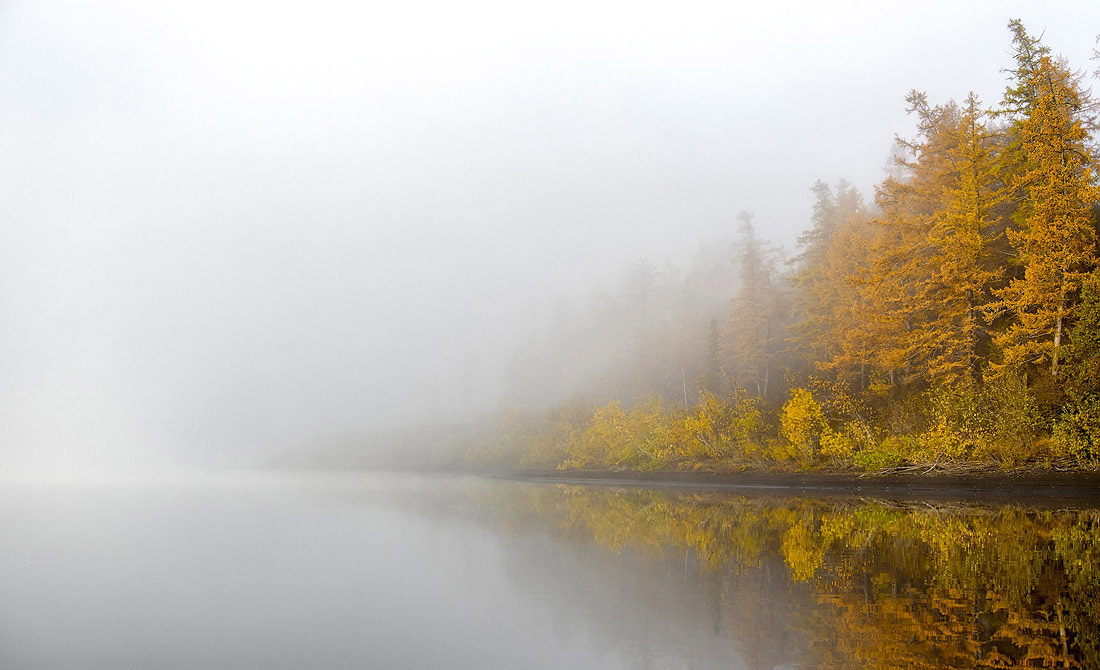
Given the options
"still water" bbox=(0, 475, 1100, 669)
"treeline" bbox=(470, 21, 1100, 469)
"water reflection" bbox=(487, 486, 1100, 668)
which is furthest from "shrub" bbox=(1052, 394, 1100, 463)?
"water reflection" bbox=(487, 486, 1100, 668)

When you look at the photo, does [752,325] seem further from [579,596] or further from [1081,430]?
[579,596]

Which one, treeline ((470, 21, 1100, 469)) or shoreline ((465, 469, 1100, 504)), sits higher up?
treeline ((470, 21, 1100, 469))

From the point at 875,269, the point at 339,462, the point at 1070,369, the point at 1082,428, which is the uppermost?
the point at 875,269

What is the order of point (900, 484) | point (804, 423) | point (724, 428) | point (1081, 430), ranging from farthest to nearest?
point (724, 428) < point (804, 423) < point (900, 484) < point (1081, 430)

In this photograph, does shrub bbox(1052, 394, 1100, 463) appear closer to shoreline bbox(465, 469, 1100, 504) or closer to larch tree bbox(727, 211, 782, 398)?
shoreline bbox(465, 469, 1100, 504)

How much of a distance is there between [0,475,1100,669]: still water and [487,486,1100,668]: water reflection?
0.05 meters

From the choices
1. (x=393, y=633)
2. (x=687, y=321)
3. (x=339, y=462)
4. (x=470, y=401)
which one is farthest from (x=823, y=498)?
(x=339, y=462)

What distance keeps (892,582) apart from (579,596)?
5.55m

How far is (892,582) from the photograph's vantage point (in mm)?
11438

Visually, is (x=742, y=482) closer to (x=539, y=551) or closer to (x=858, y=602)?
(x=539, y=551)

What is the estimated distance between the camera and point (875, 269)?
37.9 meters

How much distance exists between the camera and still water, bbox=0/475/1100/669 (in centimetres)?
827

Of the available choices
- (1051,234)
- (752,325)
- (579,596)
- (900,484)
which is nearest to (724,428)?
(752,325)

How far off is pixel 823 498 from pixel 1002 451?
333 inches
